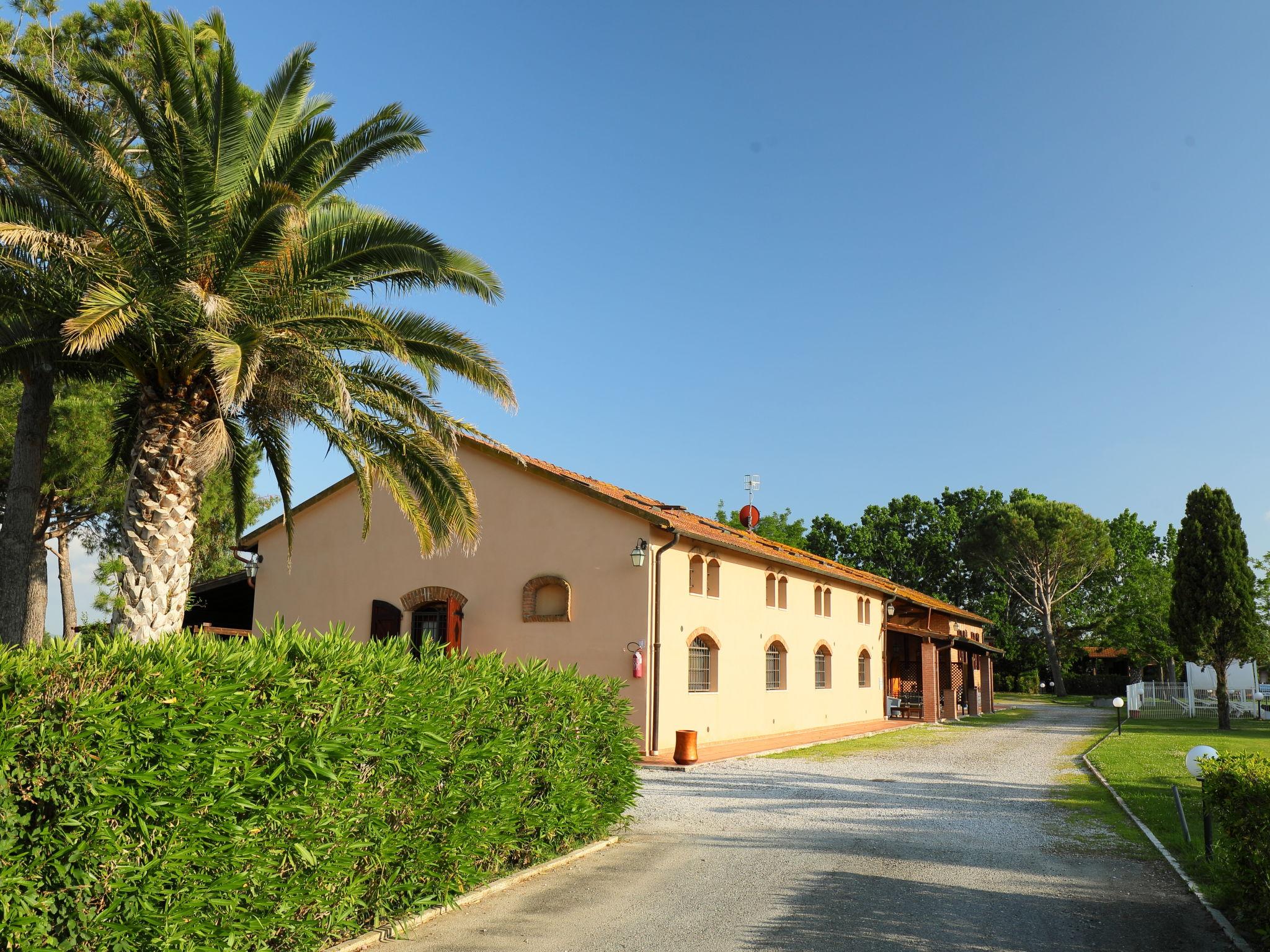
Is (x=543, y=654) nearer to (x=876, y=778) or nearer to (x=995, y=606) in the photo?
(x=876, y=778)

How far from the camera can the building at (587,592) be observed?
1781 cm

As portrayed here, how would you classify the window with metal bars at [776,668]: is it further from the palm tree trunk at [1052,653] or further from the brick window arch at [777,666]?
the palm tree trunk at [1052,653]

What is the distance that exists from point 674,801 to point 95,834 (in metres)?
9.17

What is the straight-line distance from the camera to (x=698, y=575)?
19312 mm

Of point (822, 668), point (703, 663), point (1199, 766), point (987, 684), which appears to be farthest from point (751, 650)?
point (987, 684)

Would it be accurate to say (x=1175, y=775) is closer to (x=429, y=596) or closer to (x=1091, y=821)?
(x=1091, y=821)

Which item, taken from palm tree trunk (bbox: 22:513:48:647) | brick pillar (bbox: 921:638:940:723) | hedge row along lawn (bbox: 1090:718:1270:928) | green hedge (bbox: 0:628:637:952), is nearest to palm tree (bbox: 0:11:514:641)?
green hedge (bbox: 0:628:637:952)

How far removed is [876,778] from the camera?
590 inches

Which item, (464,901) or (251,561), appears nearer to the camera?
(464,901)

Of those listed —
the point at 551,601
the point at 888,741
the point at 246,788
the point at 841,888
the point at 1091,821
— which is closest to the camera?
the point at 246,788

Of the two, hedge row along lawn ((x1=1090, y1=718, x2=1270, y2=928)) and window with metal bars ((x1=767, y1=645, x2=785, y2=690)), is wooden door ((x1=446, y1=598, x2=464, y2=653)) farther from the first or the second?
hedge row along lawn ((x1=1090, y1=718, x2=1270, y2=928))

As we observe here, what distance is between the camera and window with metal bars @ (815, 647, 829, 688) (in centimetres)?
2514

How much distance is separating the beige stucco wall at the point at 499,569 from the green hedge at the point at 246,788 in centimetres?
1039

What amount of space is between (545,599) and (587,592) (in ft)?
3.76
